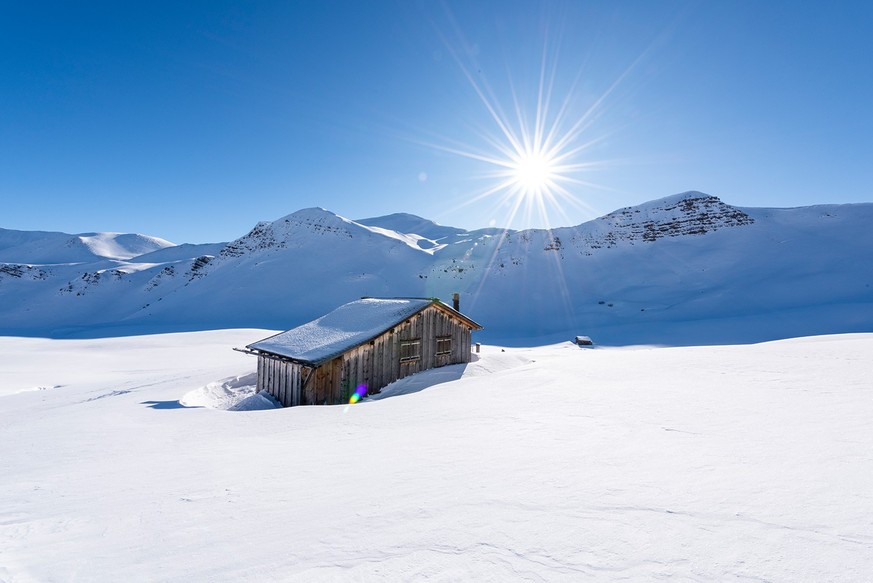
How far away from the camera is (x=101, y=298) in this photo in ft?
218

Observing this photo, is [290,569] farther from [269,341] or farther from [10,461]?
[269,341]

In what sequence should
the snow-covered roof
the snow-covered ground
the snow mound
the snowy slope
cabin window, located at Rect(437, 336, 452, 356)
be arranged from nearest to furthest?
the snow-covered ground
the snow mound
the snow-covered roof
cabin window, located at Rect(437, 336, 452, 356)
the snowy slope

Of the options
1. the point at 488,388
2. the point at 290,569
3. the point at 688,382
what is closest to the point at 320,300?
the point at 488,388

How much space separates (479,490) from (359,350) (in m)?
11.9

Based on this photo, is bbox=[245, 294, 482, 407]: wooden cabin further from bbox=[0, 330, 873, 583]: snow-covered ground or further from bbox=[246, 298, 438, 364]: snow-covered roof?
bbox=[0, 330, 873, 583]: snow-covered ground

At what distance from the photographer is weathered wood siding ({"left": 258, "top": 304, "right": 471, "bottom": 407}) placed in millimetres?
14328

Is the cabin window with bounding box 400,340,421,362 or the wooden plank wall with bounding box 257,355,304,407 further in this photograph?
the cabin window with bounding box 400,340,421,362

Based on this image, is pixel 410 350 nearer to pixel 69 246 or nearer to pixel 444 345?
pixel 444 345

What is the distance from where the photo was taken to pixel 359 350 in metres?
15.2

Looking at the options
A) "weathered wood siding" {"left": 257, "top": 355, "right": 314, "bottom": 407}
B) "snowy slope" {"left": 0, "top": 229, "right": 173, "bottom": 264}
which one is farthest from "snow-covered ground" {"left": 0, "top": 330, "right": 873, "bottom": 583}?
"snowy slope" {"left": 0, "top": 229, "right": 173, "bottom": 264}

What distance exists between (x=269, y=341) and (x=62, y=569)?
1473 centimetres

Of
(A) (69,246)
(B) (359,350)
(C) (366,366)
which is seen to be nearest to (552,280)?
(C) (366,366)

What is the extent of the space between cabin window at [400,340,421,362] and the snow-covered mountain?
69.7 ft

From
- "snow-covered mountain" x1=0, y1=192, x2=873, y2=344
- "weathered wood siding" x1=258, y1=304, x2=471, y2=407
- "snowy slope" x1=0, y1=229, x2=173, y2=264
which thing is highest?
"snowy slope" x1=0, y1=229, x2=173, y2=264
